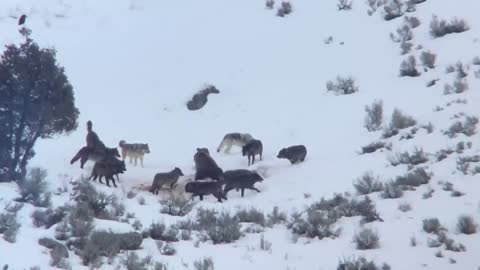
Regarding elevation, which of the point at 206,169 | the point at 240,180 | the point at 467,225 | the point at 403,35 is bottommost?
the point at 467,225

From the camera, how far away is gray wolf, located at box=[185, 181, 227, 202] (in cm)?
1869

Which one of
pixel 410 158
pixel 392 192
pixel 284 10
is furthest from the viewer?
pixel 284 10

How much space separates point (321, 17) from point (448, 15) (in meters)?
5.28

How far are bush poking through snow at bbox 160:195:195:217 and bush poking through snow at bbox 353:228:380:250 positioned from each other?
14.5 feet

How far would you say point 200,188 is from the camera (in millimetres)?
18750

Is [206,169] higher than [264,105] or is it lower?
lower

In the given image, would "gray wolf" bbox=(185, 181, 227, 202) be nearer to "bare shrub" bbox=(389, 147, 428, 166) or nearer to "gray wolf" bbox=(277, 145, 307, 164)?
"gray wolf" bbox=(277, 145, 307, 164)

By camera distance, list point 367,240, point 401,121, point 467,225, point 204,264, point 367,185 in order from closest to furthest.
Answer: point 204,264 < point 367,240 < point 467,225 < point 367,185 < point 401,121

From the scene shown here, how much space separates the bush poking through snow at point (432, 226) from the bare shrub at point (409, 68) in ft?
38.7

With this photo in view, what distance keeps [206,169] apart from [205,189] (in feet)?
4.97

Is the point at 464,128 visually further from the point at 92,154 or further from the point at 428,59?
the point at 92,154

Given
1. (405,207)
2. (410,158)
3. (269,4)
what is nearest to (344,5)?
(269,4)

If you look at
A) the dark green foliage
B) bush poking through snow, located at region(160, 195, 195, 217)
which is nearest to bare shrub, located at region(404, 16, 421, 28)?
the dark green foliage

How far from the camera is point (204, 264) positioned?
39.3 ft
